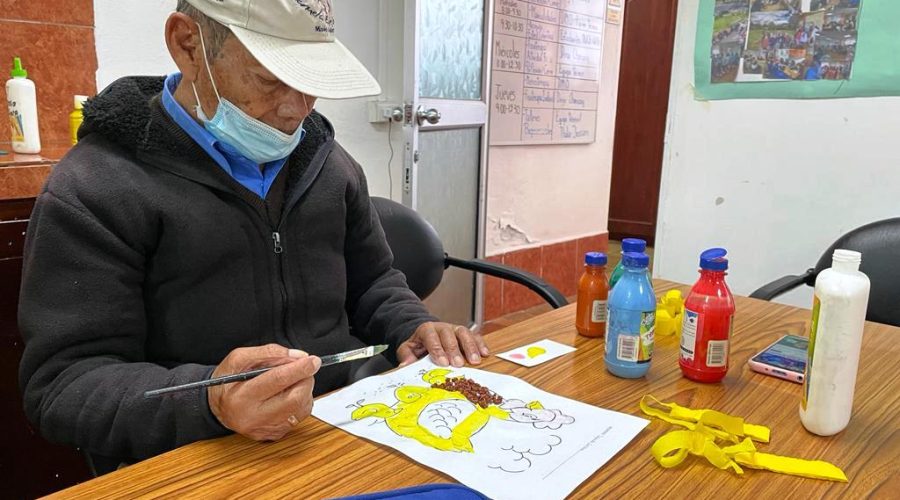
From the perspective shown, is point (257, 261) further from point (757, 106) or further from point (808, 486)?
point (757, 106)

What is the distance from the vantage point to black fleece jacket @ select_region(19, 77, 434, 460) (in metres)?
0.86

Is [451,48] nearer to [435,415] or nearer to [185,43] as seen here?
[185,43]

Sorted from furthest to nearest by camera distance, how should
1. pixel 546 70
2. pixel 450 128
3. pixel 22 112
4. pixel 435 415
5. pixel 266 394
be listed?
pixel 546 70 < pixel 450 128 < pixel 22 112 < pixel 435 415 < pixel 266 394

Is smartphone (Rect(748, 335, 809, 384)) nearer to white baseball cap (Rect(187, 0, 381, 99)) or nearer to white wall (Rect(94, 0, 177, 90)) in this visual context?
white baseball cap (Rect(187, 0, 381, 99))

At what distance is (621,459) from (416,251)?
40.4 inches

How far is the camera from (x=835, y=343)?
796 millimetres

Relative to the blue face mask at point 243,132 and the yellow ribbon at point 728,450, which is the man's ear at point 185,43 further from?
the yellow ribbon at point 728,450

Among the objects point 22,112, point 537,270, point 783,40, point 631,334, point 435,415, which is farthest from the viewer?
point 537,270

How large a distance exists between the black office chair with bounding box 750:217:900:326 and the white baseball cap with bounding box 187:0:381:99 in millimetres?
1119

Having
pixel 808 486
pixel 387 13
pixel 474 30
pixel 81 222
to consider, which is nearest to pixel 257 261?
pixel 81 222

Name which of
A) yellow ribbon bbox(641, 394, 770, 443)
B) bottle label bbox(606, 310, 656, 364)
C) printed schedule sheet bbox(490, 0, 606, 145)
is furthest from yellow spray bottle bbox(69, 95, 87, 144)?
printed schedule sheet bbox(490, 0, 606, 145)

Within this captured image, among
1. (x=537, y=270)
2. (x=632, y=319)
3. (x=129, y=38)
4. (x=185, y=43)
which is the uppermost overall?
(x=129, y=38)

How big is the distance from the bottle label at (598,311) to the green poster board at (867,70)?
3.68ft

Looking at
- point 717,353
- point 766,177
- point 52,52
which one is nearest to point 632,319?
point 717,353
